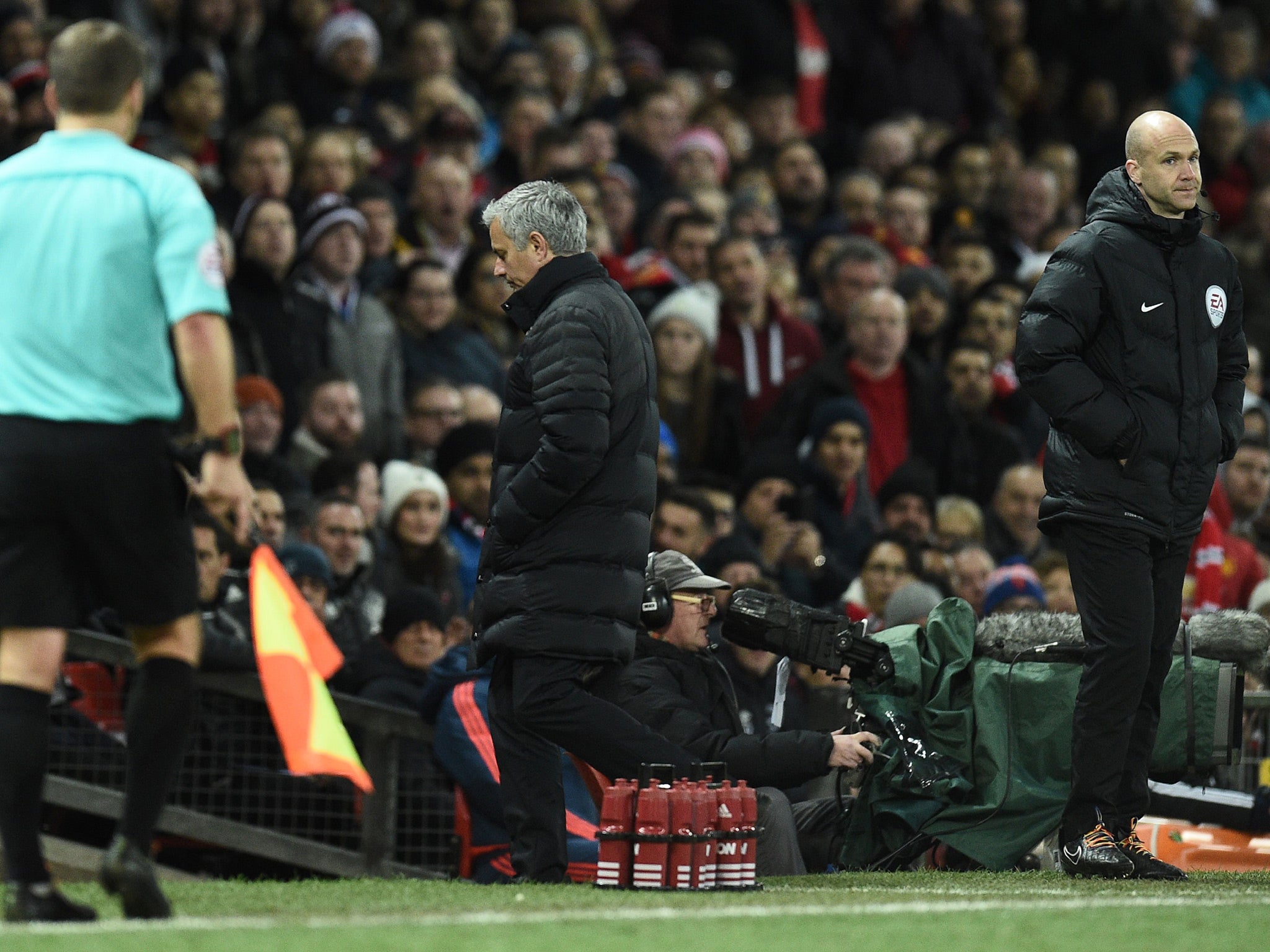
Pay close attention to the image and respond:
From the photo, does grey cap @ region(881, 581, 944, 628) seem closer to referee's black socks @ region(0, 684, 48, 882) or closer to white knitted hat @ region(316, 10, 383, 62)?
referee's black socks @ region(0, 684, 48, 882)

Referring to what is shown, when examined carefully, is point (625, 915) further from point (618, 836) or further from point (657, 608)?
point (657, 608)

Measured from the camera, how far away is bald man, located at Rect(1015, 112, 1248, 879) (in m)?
6.45

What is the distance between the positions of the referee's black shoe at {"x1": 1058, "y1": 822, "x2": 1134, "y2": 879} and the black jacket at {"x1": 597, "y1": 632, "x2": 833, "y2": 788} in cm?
79

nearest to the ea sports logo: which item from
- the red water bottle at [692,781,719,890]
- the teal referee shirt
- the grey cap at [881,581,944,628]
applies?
the red water bottle at [692,781,719,890]

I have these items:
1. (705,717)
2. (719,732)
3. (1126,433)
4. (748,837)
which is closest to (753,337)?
(705,717)

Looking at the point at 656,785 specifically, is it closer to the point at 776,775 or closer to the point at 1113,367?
the point at 776,775

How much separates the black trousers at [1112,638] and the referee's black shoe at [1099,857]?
1.5 inches

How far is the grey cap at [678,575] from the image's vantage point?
23.6 ft

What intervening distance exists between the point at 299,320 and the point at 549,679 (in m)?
4.64

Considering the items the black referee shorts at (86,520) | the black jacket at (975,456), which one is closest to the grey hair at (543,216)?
the black referee shorts at (86,520)

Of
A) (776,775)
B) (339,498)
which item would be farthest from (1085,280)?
(339,498)

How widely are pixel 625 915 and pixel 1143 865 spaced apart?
6.52 ft

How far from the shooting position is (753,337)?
12273mm

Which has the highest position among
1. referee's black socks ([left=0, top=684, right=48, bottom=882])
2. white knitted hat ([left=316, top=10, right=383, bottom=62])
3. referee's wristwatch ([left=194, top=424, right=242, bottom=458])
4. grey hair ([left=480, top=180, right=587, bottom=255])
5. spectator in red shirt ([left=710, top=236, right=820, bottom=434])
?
white knitted hat ([left=316, top=10, right=383, bottom=62])
